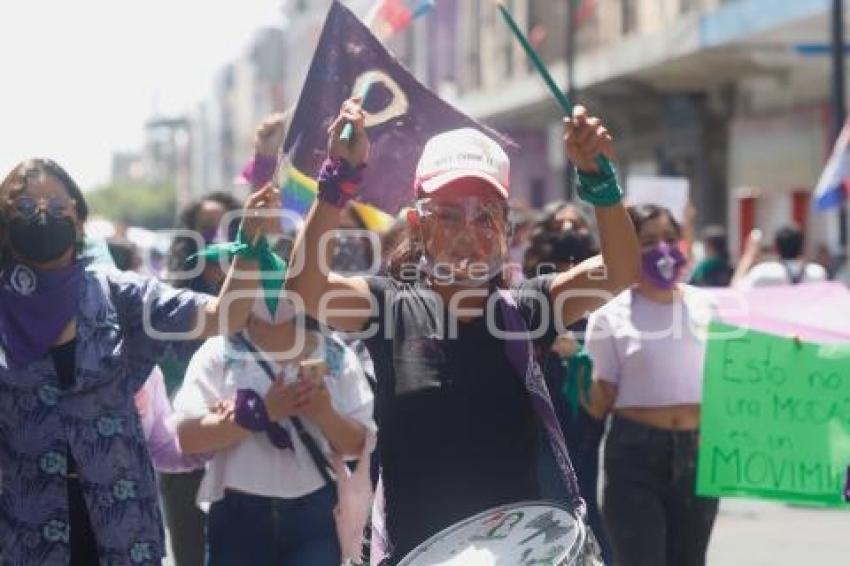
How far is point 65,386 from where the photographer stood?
4.38m

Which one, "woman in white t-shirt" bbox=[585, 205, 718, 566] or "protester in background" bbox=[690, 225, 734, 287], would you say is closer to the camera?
"woman in white t-shirt" bbox=[585, 205, 718, 566]

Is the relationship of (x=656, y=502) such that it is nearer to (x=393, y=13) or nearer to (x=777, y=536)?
(x=393, y=13)

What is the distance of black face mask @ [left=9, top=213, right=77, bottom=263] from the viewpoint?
14.4 ft

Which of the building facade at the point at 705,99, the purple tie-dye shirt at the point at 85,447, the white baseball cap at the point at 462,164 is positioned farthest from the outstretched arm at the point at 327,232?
the building facade at the point at 705,99

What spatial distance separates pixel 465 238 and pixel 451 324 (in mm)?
220

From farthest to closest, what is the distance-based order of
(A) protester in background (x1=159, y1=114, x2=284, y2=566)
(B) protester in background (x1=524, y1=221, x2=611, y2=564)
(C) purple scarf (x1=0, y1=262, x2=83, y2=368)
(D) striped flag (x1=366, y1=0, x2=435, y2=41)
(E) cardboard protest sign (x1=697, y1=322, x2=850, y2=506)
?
(D) striped flag (x1=366, y1=0, x2=435, y2=41) < (B) protester in background (x1=524, y1=221, x2=611, y2=564) < (E) cardboard protest sign (x1=697, y1=322, x2=850, y2=506) < (A) protester in background (x1=159, y1=114, x2=284, y2=566) < (C) purple scarf (x1=0, y1=262, x2=83, y2=368)

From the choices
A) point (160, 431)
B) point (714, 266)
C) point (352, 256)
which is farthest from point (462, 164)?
point (714, 266)

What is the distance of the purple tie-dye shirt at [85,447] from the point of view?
4.38 metres

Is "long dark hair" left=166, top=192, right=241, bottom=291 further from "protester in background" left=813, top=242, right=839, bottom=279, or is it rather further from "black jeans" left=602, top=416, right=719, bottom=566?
"protester in background" left=813, top=242, right=839, bottom=279

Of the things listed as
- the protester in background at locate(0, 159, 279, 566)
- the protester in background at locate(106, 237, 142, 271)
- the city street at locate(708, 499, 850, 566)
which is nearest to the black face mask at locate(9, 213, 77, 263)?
the protester in background at locate(0, 159, 279, 566)

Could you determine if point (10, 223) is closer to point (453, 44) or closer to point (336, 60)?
point (336, 60)

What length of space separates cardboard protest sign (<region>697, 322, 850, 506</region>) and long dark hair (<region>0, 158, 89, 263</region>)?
99.1 inches

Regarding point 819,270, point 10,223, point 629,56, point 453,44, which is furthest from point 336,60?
point 453,44

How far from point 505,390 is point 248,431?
151 centimetres
